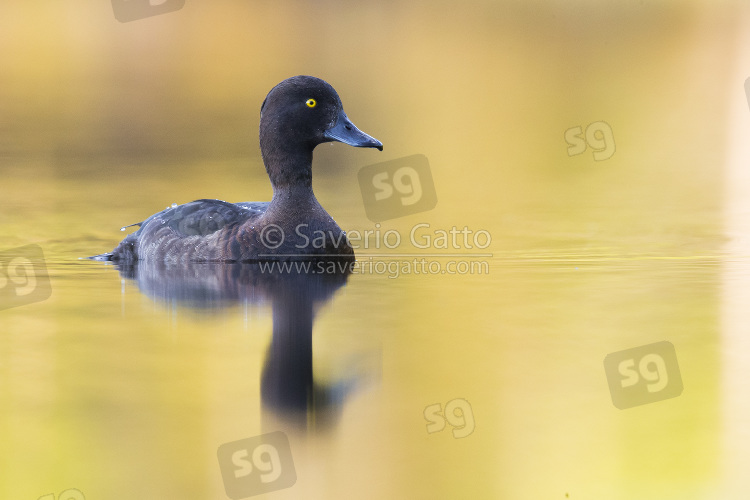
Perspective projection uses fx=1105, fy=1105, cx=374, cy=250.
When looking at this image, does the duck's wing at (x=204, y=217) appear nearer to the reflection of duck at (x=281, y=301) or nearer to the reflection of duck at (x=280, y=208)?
the reflection of duck at (x=280, y=208)

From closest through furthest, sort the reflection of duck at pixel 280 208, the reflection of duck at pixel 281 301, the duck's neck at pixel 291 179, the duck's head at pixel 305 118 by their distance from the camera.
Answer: the reflection of duck at pixel 281 301
the reflection of duck at pixel 280 208
the duck's neck at pixel 291 179
the duck's head at pixel 305 118

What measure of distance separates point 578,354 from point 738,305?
1576 millimetres

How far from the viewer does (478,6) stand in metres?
21.9

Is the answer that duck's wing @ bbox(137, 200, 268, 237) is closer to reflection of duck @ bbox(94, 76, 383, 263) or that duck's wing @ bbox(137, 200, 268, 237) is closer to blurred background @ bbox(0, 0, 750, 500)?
reflection of duck @ bbox(94, 76, 383, 263)

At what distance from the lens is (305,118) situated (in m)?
7.56

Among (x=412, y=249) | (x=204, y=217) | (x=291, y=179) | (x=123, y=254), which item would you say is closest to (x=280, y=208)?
(x=291, y=179)

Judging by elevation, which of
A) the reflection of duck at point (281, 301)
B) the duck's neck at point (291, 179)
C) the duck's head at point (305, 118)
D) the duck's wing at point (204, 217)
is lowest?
the reflection of duck at point (281, 301)

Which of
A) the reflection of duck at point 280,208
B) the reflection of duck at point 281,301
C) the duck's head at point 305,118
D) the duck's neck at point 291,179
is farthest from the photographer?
the duck's head at point 305,118

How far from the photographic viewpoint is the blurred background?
354 centimetres

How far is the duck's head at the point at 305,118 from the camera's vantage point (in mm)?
7555

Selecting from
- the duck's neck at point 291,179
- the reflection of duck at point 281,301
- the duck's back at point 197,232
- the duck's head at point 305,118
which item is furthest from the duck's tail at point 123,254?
the duck's head at point 305,118

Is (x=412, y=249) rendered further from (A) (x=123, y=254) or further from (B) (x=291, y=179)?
(A) (x=123, y=254)

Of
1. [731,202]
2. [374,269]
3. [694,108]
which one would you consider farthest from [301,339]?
[694,108]

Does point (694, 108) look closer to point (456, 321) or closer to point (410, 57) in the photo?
point (410, 57)
